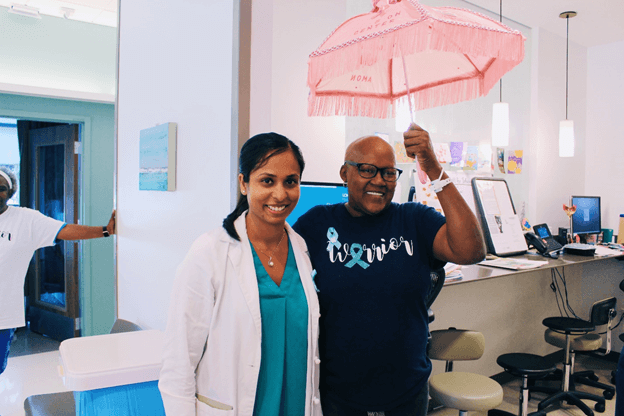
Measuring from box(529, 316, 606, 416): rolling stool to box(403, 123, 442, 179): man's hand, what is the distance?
2516 mm

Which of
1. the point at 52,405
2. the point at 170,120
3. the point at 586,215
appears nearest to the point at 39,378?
the point at 52,405

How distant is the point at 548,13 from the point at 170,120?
129 inches

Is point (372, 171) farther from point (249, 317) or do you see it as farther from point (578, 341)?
point (578, 341)

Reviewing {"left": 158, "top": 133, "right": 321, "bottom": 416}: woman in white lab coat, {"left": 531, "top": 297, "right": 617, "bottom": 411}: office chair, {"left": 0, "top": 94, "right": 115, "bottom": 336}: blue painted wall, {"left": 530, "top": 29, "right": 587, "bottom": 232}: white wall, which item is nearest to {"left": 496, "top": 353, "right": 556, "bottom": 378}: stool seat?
{"left": 531, "top": 297, "right": 617, "bottom": 411}: office chair

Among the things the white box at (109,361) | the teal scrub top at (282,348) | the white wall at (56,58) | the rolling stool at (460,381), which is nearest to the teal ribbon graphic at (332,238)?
the teal scrub top at (282,348)

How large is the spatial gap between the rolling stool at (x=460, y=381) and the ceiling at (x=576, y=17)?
261 cm

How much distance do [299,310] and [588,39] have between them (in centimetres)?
455

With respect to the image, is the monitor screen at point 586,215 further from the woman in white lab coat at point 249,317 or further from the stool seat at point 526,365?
the woman in white lab coat at point 249,317

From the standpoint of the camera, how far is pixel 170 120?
2.26 metres

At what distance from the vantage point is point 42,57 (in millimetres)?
4355

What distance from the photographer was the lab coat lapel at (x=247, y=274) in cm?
122

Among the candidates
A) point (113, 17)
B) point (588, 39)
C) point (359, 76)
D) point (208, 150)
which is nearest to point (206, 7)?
point (208, 150)

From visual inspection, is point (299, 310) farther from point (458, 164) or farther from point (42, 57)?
point (42, 57)

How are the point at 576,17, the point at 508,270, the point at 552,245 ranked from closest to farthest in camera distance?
the point at 508,270
the point at 552,245
the point at 576,17
